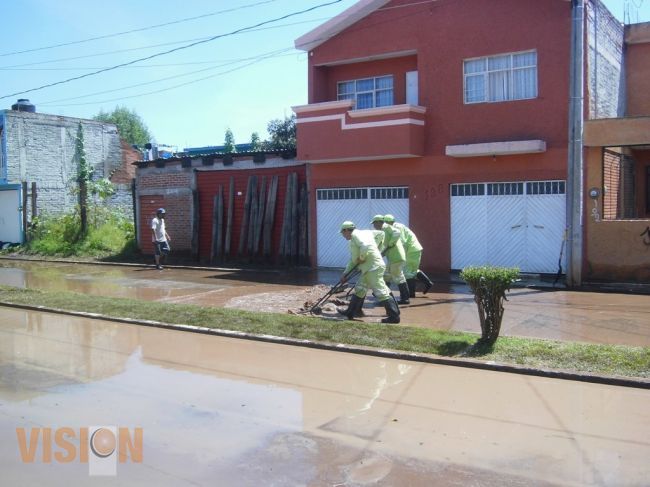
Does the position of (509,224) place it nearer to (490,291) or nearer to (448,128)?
(448,128)

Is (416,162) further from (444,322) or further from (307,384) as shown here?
(307,384)

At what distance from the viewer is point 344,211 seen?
1780cm

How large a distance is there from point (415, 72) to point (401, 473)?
14.0 metres

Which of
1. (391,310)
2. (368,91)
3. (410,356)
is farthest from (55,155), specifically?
(410,356)

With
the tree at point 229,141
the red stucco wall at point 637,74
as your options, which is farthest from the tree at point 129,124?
the red stucco wall at point 637,74

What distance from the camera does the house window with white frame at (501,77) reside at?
595 inches

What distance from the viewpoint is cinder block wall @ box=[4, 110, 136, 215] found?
29.4 meters

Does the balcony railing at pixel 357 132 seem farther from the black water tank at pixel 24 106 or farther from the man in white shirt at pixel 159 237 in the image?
the black water tank at pixel 24 106

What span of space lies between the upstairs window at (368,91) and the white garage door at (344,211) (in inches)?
92.9

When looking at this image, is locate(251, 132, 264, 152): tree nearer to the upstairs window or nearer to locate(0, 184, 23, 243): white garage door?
locate(0, 184, 23, 243): white garage door

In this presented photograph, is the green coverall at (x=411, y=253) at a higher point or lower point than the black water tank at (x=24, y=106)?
lower

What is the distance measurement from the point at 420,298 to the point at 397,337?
13.1 feet

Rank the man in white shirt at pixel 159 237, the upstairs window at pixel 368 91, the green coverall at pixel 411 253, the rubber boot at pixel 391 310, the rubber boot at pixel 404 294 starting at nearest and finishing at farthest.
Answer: the rubber boot at pixel 391 310
the rubber boot at pixel 404 294
the green coverall at pixel 411 253
the upstairs window at pixel 368 91
the man in white shirt at pixel 159 237

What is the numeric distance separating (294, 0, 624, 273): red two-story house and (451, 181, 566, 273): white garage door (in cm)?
2
